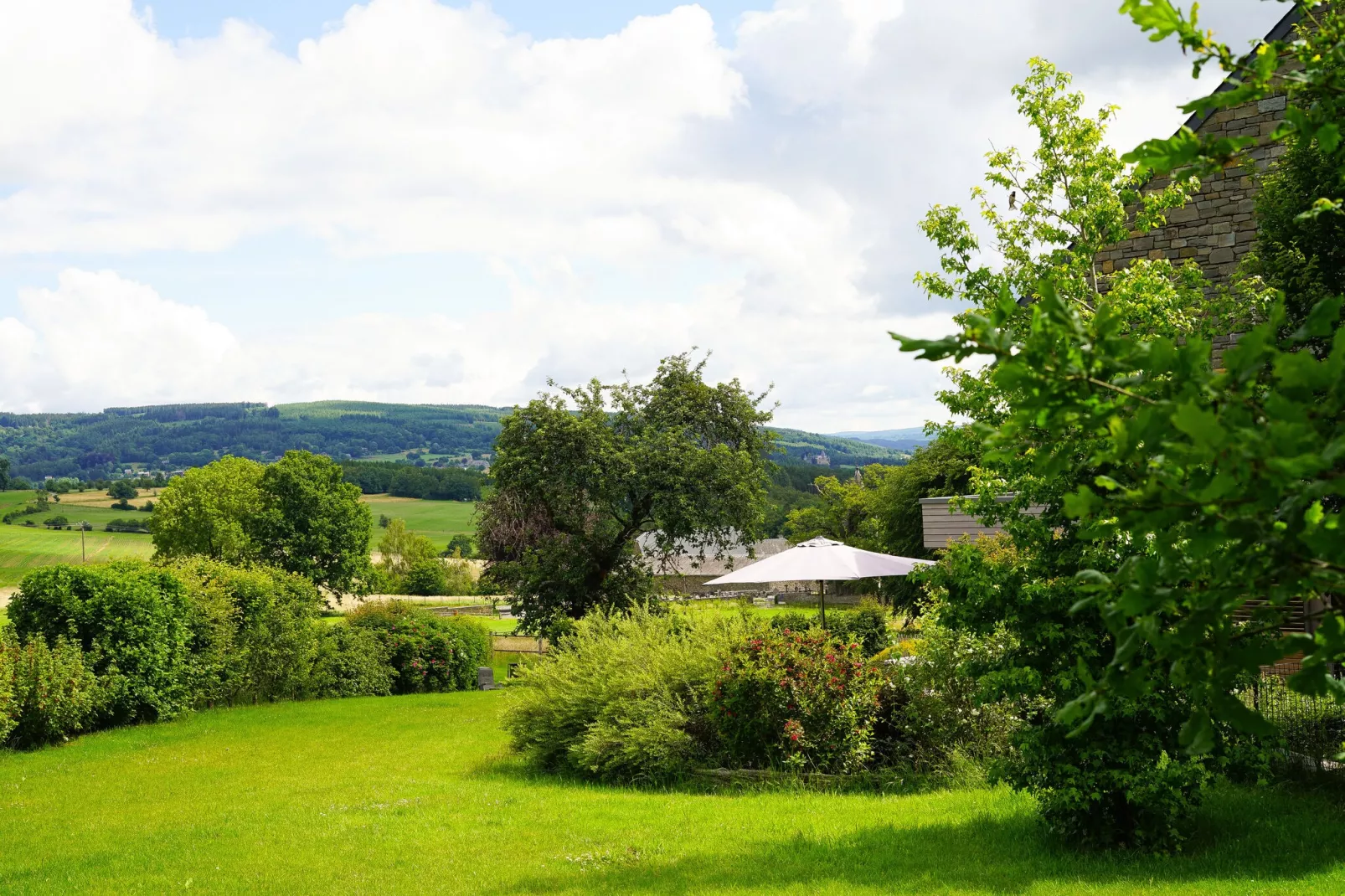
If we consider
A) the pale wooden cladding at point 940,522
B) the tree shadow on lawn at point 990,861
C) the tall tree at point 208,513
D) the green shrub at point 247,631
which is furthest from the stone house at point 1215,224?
the tall tree at point 208,513

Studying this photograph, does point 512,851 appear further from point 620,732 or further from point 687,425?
point 687,425

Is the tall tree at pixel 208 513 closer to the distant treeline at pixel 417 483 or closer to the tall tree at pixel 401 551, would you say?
the tall tree at pixel 401 551

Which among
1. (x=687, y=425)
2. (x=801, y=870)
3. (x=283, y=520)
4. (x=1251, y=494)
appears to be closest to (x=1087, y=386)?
(x=1251, y=494)

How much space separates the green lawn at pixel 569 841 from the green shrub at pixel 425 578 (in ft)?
206

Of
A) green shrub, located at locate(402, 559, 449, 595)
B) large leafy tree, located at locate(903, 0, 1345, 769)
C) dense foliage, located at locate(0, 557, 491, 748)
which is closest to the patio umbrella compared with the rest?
dense foliage, located at locate(0, 557, 491, 748)

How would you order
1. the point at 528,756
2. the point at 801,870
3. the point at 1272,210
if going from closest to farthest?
1. the point at 801,870
2. the point at 1272,210
3. the point at 528,756

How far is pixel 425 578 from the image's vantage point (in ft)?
249

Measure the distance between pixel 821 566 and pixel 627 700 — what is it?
6.30 metres

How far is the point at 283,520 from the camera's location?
53344 millimetres

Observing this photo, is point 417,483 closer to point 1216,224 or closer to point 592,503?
point 592,503

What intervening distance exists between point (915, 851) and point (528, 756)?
723 cm

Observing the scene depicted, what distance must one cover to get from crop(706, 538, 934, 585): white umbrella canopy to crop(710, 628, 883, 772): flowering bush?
539 centimetres

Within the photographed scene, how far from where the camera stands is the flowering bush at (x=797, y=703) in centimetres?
1138

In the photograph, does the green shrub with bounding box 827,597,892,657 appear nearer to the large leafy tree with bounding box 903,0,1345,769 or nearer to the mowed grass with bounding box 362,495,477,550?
the large leafy tree with bounding box 903,0,1345,769
